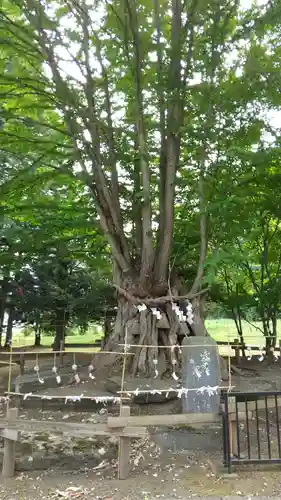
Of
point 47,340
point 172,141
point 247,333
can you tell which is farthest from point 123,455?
point 47,340

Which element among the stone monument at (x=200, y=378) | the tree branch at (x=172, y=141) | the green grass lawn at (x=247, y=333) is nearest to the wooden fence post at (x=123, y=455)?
the stone monument at (x=200, y=378)

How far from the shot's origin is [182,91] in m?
7.91

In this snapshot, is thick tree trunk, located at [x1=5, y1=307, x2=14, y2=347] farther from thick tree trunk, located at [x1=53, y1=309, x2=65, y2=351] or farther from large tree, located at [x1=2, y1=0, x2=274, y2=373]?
large tree, located at [x1=2, y1=0, x2=274, y2=373]

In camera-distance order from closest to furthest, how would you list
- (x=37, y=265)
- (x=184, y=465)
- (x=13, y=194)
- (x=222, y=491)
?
(x=222, y=491)
(x=184, y=465)
(x=13, y=194)
(x=37, y=265)

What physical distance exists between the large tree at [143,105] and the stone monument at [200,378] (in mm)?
1411

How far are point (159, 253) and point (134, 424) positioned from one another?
4.51 meters

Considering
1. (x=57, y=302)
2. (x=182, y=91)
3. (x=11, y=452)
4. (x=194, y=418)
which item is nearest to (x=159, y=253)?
(x=182, y=91)

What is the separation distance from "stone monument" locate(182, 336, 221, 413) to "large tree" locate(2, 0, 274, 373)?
141 centimetres

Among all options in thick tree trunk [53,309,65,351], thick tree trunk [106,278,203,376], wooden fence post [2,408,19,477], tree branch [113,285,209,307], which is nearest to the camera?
wooden fence post [2,408,19,477]

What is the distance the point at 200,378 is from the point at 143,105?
5.44 meters

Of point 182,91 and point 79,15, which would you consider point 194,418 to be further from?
point 79,15

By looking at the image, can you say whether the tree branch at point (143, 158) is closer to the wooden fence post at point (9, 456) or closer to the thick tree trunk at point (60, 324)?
the wooden fence post at point (9, 456)

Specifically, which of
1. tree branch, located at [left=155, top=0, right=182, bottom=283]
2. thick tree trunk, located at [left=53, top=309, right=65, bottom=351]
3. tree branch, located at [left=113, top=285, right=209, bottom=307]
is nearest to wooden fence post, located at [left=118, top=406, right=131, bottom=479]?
tree branch, located at [left=113, top=285, right=209, bottom=307]

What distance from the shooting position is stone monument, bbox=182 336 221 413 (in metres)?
6.34
